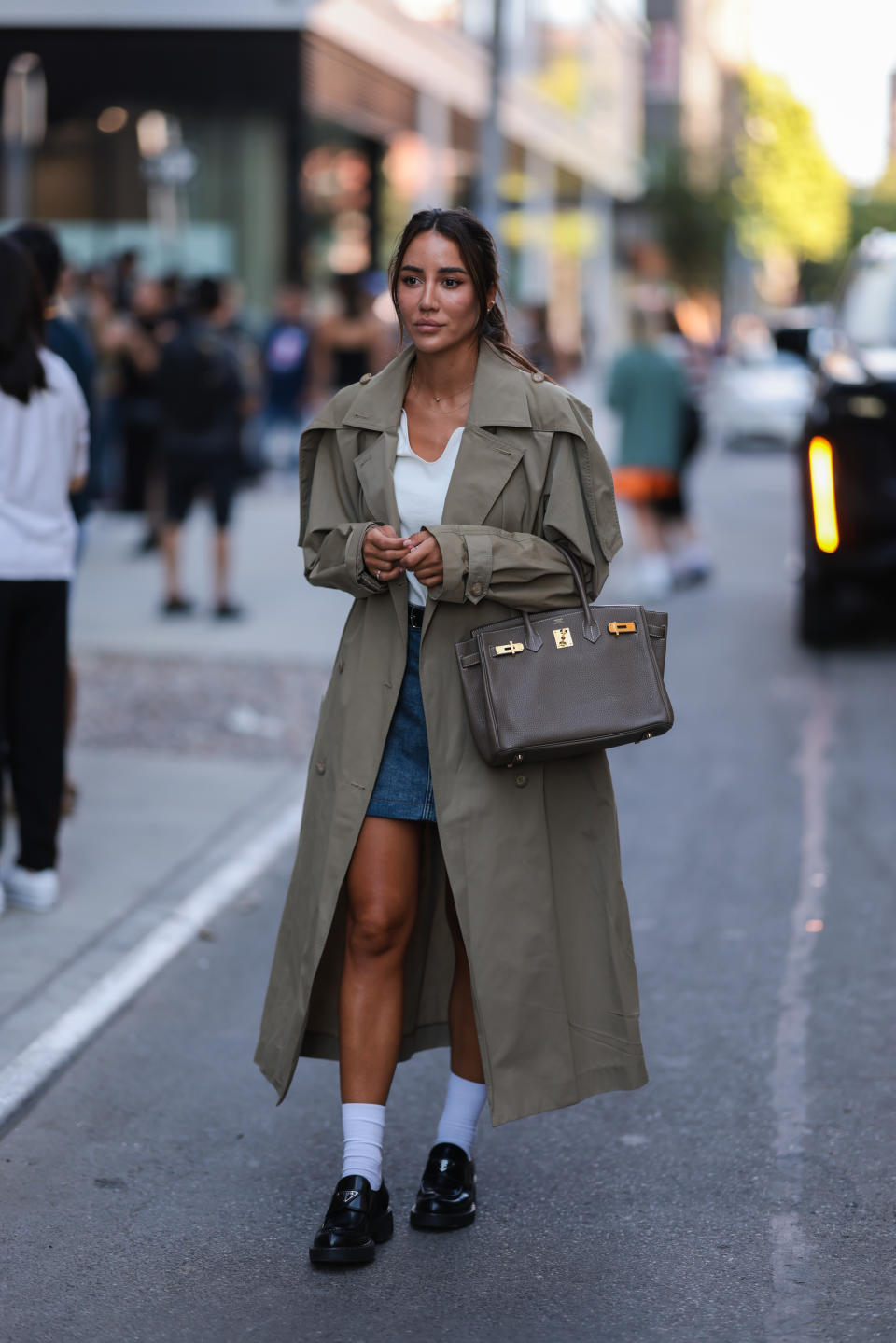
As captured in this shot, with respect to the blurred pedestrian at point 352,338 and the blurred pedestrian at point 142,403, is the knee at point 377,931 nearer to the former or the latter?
the blurred pedestrian at point 142,403

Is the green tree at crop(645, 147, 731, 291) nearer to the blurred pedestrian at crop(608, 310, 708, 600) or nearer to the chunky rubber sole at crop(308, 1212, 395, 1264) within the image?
the blurred pedestrian at crop(608, 310, 708, 600)

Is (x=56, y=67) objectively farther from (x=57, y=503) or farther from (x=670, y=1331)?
(x=670, y=1331)

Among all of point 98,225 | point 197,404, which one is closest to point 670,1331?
point 197,404

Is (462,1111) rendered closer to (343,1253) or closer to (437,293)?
(343,1253)

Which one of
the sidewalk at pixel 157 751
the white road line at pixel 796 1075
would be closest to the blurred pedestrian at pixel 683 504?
the sidewalk at pixel 157 751

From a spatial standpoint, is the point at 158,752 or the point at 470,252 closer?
the point at 470,252

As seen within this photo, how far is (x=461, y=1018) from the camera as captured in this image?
3900mm

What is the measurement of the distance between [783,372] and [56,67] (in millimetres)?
12108

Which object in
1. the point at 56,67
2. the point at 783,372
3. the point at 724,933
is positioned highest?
the point at 56,67

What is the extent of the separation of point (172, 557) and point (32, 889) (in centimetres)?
585

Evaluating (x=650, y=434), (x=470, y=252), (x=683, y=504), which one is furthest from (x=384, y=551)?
(x=683, y=504)

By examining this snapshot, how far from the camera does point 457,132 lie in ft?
103

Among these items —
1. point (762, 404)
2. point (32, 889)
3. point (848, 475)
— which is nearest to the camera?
point (32, 889)

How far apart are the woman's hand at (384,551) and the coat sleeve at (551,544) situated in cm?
7
